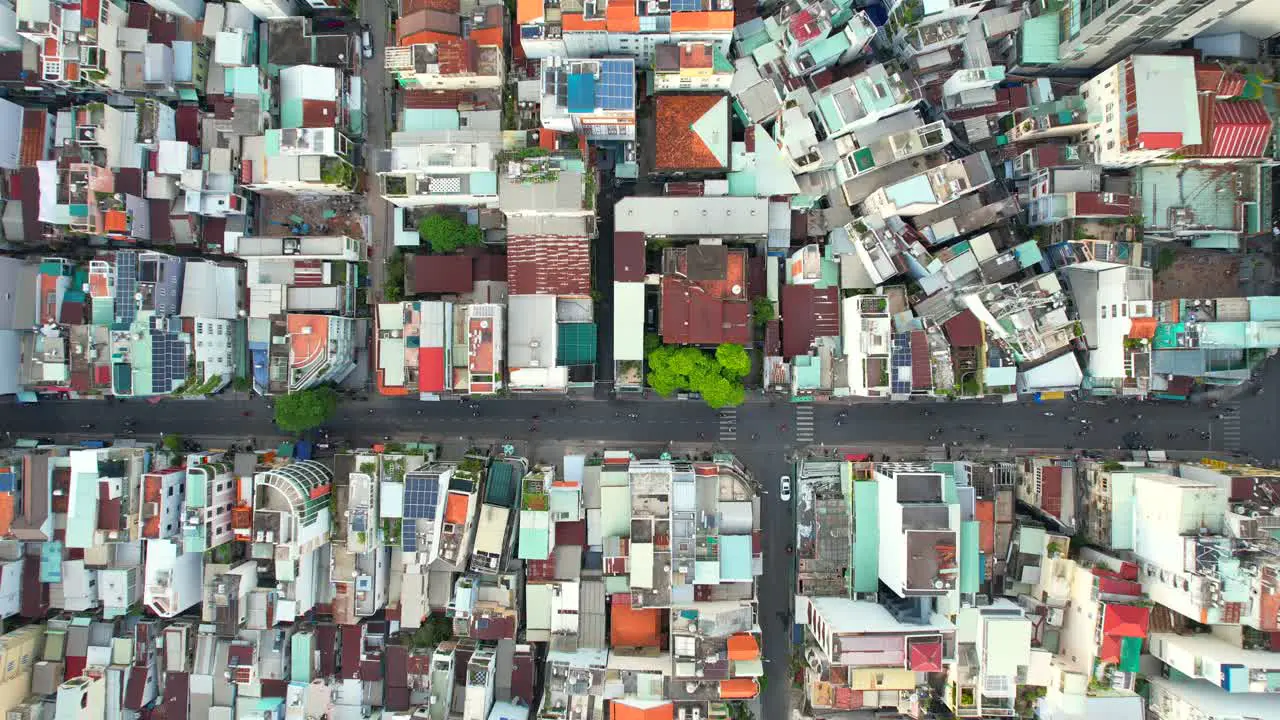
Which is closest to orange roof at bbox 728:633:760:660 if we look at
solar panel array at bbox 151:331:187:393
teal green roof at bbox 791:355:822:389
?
teal green roof at bbox 791:355:822:389

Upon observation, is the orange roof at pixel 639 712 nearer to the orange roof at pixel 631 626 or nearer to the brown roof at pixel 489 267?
the orange roof at pixel 631 626

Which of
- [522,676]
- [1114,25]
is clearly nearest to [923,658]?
Result: [522,676]

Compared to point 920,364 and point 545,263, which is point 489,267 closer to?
point 545,263

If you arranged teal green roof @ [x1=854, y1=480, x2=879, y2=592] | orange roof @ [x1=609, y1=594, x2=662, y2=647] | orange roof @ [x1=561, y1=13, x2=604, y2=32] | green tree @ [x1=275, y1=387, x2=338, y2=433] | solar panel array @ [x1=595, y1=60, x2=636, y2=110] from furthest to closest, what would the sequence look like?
orange roof @ [x1=609, y1=594, x2=662, y2=647]
green tree @ [x1=275, y1=387, x2=338, y2=433]
teal green roof @ [x1=854, y1=480, x2=879, y2=592]
solar panel array @ [x1=595, y1=60, x2=636, y2=110]
orange roof @ [x1=561, y1=13, x2=604, y2=32]

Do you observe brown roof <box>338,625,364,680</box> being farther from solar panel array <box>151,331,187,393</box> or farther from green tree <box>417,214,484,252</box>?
green tree <box>417,214,484,252</box>

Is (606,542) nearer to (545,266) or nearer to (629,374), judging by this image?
(629,374)

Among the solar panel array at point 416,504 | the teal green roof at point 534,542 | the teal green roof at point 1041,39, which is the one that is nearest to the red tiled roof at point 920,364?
the teal green roof at point 1041,39
